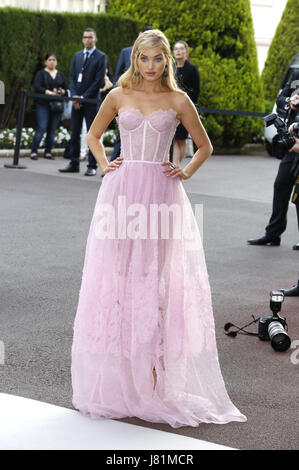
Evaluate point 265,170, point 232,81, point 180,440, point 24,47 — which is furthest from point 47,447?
point 232,81

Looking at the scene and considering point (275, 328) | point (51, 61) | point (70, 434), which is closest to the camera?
point (70, 434)

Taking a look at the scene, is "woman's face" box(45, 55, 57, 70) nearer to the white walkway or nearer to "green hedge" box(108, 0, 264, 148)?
"green hedge" box(108, 0, 264, 148)

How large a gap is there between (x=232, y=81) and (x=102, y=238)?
15.9 m

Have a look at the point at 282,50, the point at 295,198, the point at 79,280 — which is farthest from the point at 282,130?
the point at 282,50

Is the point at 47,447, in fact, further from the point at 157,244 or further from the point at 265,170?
the point at 265,170

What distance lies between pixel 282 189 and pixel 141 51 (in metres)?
4.71

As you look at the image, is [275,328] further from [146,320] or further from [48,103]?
[48,103]

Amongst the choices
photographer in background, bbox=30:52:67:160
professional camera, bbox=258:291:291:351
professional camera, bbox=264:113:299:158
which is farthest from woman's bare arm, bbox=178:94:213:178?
photographer in background, bbox=30:52:67:160

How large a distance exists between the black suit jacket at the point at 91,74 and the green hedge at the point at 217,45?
5.49 m

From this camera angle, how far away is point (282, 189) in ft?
29.3

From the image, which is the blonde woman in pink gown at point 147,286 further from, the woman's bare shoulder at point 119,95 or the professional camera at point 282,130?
the professional camera at point 282,130

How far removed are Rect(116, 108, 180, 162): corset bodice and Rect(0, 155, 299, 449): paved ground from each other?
1.28m

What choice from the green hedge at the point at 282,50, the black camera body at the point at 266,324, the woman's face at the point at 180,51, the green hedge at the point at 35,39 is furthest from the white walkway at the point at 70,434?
the green hedge at the point at 282,50

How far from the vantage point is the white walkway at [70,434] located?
4.01m
